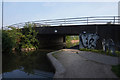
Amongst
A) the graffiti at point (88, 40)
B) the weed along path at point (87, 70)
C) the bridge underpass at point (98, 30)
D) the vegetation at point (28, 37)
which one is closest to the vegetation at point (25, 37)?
the vegetation at point (28, 37)

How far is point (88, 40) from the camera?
497 inches

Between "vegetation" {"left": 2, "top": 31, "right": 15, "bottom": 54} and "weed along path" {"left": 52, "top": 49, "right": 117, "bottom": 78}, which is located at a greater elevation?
"vegetation" {"left": 2, "top": 31, "right": 15, "bottom": 54}

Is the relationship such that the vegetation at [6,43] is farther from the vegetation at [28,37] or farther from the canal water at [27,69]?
the canal water at [27,69]

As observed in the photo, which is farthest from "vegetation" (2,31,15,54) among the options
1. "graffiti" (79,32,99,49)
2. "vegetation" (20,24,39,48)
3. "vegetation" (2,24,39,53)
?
"graffiti" (79,32,99,49)

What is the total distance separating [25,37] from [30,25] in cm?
232

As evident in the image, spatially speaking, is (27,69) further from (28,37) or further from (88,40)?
(28,37)

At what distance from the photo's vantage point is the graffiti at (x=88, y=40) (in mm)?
12328

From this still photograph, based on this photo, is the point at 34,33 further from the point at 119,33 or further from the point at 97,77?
the point at 97,77

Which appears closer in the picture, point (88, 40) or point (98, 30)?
point (98, 30)

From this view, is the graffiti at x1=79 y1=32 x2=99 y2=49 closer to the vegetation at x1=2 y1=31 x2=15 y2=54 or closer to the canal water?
the canal water

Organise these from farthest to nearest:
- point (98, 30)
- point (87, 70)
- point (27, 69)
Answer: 1. point (98, 30)
2. point (27, 69)
3. point (87, 70)

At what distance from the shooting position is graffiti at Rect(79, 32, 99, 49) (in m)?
12.3

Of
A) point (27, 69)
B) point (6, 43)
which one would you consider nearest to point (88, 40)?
point (27, 69)

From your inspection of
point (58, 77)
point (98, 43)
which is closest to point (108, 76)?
point (58, 77)
